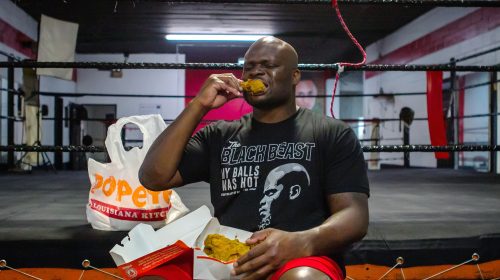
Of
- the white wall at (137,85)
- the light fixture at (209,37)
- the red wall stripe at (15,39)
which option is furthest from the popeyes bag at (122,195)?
the white wall at (137,85)

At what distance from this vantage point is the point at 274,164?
1.29m

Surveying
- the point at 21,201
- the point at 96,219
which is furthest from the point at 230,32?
the point at 96,219

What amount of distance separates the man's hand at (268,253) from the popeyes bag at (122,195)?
62 cm

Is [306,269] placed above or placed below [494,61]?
below

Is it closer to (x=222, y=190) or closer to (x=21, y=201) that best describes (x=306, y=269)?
(x=222, y=190)

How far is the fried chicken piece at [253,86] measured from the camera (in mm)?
1348

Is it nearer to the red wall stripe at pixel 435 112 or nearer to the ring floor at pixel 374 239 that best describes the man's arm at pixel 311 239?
the ring floor at pixel 374 239

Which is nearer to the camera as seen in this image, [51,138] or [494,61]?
[494,61]

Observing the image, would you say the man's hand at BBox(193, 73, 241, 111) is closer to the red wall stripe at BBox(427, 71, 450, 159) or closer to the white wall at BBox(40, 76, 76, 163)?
the red wall stripe at BBox(427, 71, 450, 159)

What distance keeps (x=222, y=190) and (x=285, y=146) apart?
234 millimetres

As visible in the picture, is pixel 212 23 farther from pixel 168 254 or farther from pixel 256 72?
pixel 168 254

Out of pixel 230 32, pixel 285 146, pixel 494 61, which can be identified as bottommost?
pixel 285 146

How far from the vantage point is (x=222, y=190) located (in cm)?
135

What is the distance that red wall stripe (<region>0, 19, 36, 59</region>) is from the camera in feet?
23.0
